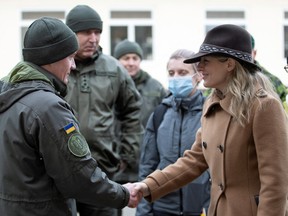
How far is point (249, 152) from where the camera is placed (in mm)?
4074

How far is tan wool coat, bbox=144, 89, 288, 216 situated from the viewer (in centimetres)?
395

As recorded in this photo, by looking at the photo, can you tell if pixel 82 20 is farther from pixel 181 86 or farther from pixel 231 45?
pixel 231 45

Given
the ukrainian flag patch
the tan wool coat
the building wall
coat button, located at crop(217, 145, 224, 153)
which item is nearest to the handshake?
the tan wool coat

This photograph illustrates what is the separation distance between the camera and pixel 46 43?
4109 millimetres

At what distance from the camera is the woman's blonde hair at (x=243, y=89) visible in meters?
4.07

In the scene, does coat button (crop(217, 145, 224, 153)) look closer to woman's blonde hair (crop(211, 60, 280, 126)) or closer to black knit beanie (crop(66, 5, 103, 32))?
woman's blonde hair (crop(211, 60, 280, 126))

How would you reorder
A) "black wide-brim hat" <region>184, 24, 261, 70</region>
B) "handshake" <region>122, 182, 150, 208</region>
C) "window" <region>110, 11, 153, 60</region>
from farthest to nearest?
1. "window" <region>110, 11, 153, 60</region>
2. "handshake" <region>122, 182, 150, 208</region>
3. "black wide-brim hat" <region>184, 24, 261, 70</region>

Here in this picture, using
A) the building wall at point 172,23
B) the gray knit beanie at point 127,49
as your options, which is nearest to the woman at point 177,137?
the gray knit beanie at point 127,49

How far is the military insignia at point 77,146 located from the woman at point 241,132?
87 cm

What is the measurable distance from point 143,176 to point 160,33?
12.7 meters

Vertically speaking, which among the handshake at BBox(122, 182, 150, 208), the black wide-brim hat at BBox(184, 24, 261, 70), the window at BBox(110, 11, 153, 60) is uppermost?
the black wide-brim hat at BBox(184, 24, 261, 70)

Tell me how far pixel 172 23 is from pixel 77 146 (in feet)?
48.0

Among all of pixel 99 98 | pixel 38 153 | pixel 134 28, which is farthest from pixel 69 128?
pixel 134 28

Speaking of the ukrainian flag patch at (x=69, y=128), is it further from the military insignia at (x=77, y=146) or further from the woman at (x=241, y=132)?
the woman at (x=241, y=132)
